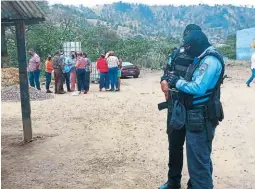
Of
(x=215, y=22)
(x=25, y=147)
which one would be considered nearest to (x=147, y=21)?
(x=215, y=22)

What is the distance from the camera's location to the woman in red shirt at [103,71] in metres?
16.0

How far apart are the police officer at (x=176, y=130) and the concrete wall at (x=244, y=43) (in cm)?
3175

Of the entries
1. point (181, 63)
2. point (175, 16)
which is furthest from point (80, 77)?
point (175, 16)

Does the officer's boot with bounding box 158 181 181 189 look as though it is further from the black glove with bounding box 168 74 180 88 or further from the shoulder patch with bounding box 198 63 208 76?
the shoulder patch with bounding box 198 63 208 76

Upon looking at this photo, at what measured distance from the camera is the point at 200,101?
401 cm

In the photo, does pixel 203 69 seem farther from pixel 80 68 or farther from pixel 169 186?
pixel 80 68

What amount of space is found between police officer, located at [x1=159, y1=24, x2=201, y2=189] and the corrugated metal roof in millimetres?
2268

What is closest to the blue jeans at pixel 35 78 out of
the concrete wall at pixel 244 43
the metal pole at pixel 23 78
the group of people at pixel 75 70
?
the group of people at pixel 75 70

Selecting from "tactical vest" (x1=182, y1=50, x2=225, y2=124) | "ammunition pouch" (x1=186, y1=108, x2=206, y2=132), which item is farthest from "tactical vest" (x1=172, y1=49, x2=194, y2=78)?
"ammunition pouch" (x1=186, y1=108, x2=206, y2=132)

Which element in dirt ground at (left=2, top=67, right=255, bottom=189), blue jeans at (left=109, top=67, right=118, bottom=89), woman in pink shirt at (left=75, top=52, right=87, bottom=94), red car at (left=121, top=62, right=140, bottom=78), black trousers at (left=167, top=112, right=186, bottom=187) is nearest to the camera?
black trousers at (left=167, top=112, right=186, bottom=187)

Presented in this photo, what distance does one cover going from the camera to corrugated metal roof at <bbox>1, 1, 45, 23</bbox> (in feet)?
17.8

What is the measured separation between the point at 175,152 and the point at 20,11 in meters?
3.02

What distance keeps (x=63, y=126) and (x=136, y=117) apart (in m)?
1.90

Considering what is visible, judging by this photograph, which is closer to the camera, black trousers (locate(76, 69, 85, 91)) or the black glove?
the black glove
